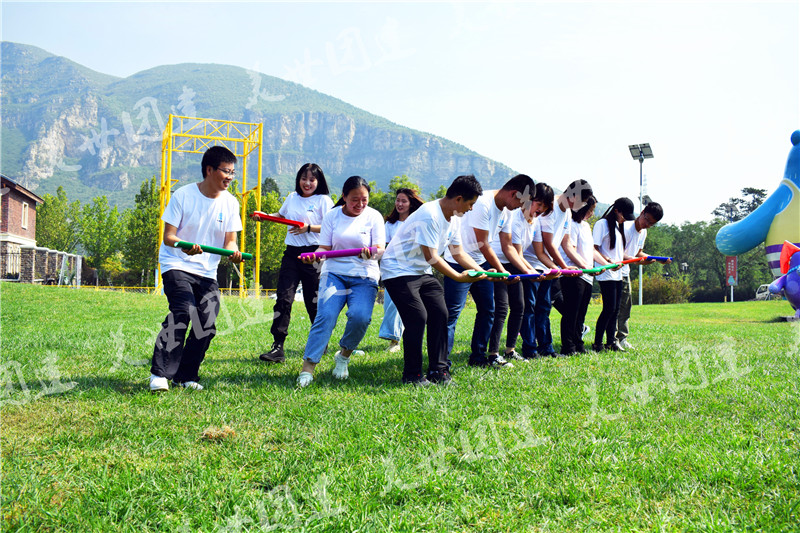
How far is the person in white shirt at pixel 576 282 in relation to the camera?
7848mm

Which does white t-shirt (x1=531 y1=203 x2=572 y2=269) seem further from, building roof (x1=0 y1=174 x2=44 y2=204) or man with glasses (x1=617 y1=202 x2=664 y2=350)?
building roof (x1=0 y1=174 x2=44 y2=204)

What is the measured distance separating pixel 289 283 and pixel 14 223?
118 ft

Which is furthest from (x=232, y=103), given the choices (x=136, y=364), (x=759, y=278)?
(x=136, y=364)

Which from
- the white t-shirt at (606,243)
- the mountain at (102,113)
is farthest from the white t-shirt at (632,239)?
the mountain at (102,113)

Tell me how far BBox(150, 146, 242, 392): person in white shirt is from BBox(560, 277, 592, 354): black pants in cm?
449

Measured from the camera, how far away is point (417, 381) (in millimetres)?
5465

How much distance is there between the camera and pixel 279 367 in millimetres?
6422

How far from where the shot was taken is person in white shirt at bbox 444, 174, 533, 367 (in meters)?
6.44

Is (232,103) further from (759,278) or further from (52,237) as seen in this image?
(759,278)

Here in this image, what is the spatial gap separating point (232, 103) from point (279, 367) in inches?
5339

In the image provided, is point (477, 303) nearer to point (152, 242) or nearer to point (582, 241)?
point (582, 241)

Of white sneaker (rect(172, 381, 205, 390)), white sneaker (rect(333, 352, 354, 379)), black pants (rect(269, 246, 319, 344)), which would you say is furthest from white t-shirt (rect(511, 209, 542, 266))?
white sneaker (rect(172, 381, 205, 390))

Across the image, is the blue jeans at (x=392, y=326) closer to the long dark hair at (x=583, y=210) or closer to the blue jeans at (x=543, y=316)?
the blue jeans at (x=543, y=316)

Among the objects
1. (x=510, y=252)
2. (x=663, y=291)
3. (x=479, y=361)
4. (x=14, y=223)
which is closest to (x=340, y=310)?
(x=479, y=361)
